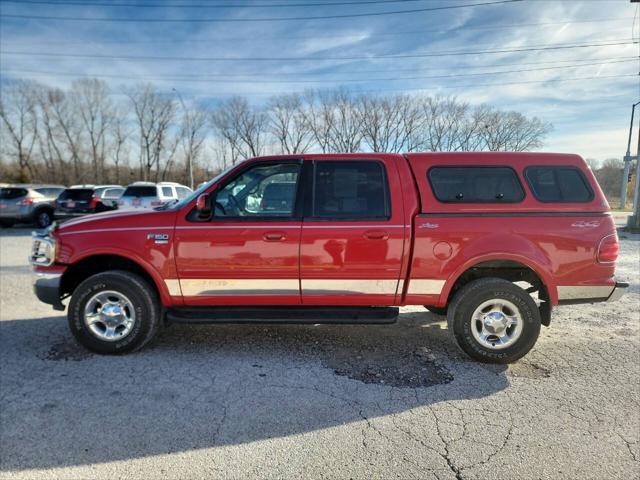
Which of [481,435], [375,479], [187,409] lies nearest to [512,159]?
[481,435]

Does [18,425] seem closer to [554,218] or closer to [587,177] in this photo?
[554,218]

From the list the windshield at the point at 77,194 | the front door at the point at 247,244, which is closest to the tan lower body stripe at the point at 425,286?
the front door at the point at 247,244

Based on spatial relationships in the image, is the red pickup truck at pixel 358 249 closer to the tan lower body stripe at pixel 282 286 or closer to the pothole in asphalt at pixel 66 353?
the tan lower body stripe at pixel 282 286

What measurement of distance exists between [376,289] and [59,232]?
10.8ft

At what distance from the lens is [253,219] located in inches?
141

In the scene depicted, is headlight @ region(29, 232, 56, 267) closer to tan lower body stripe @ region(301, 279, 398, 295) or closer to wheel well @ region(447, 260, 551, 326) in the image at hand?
tan lower body stripe @ region(301, 279, 398, 295)

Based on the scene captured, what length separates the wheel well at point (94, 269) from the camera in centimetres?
379

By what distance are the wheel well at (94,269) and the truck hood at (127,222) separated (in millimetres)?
332

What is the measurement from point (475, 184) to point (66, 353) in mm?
4490

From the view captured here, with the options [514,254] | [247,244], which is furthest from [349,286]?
[514,254]

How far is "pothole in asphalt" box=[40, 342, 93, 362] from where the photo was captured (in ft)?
11.9

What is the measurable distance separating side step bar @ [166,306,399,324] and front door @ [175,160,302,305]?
87 mm

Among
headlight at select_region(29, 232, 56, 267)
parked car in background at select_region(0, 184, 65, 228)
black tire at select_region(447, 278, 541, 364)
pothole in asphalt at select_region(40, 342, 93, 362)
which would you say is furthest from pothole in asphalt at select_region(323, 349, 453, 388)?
parked car in background at select_region(0, 184, 65, 228)

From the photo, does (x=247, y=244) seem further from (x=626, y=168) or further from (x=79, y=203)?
(x=626, y=168)
